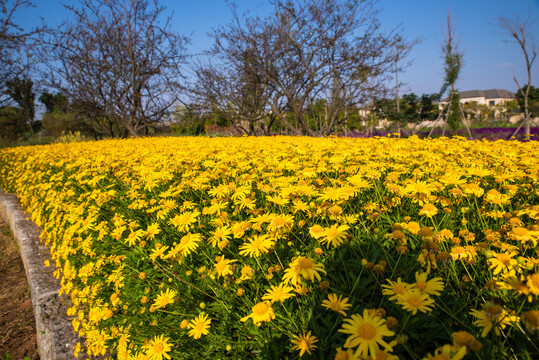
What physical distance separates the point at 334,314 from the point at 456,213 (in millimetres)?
1303

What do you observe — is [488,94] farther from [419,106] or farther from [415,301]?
[415,301]

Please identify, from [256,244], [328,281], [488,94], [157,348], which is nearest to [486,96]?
[488,94]

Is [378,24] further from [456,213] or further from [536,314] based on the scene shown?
[536,314]

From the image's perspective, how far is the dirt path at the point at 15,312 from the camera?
2.43m

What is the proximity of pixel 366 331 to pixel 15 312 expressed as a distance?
392cm

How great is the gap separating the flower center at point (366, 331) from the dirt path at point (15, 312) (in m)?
2.82

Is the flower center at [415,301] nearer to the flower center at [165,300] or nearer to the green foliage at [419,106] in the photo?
the flower center at [165,300]

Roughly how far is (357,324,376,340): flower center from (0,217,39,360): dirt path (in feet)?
9.25

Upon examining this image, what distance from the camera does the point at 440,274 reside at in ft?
4.41

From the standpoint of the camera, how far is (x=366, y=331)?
809 millimetres

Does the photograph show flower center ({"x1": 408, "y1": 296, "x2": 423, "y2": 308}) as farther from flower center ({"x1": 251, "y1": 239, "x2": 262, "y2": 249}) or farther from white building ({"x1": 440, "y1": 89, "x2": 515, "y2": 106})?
white building ({"x1": 440, "y1": 89, "x2": 515, "y2": 106})

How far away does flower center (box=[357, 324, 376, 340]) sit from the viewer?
802 mm

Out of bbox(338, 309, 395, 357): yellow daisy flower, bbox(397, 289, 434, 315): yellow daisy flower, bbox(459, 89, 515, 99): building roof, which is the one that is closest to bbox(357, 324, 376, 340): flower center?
bbox(338, 309, 395, 357): yellow daisy flower

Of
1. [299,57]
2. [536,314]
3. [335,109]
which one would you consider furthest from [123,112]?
[536,314]
